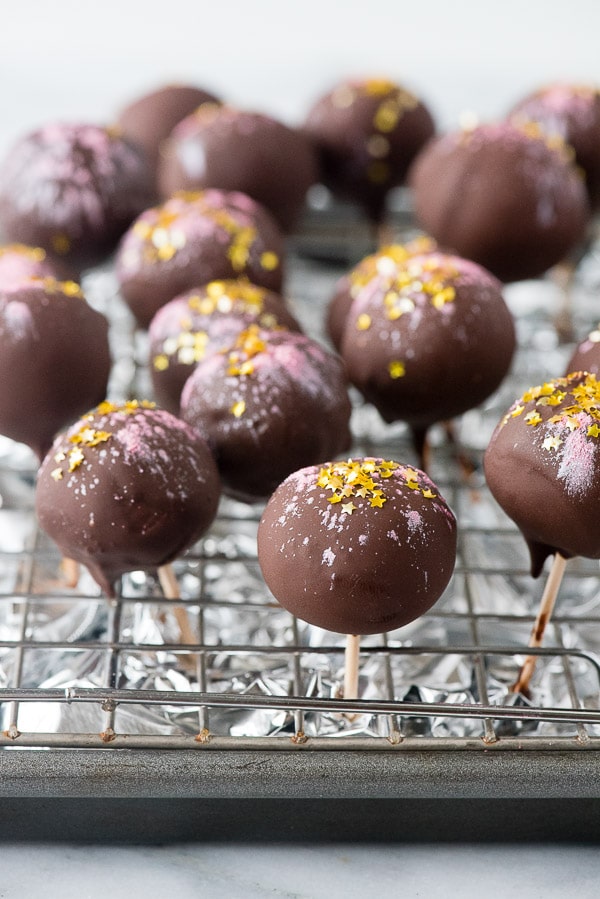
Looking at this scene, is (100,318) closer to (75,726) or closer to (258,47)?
(75,726)

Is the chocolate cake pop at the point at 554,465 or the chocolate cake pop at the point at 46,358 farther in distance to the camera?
the chocolate cake pop at the point at 46,358

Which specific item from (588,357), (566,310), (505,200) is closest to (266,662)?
(588,357)

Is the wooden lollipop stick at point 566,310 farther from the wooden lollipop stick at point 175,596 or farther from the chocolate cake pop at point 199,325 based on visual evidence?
the wooden lollipop stick at point 175,596

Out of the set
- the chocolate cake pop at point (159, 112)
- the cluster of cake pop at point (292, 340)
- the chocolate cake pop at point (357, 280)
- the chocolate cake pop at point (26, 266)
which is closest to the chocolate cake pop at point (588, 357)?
the cluster of cake pop at point (292, 340)

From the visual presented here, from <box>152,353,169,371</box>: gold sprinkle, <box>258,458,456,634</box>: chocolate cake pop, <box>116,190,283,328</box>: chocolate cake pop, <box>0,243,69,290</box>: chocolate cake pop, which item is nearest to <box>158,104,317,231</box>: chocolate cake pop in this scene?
<box>116,190,283,328</box>: chocolate cake pop

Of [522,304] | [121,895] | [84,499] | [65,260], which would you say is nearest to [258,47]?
[522,304]

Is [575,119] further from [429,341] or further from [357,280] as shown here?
[429,341]
